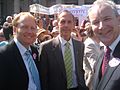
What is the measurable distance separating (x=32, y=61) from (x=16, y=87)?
1.46 feet

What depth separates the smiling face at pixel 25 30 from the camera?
479cm

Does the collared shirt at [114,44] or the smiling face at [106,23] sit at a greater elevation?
the smiling face at [106,23]

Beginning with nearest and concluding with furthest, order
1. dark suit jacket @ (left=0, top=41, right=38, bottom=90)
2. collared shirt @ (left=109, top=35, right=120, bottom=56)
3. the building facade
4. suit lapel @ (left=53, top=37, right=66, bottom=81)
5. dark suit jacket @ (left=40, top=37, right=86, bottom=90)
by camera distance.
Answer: collared shirt @ (left=109, top=35, right=120, bottom=56) → dark suit jacket @ (left=0, top=41, right=38, bottom=90) → dark suit jacket @ (left=40, top=37, right=86, bottom=90) → suit lapel @ (left=53, top=37, right=66, bottom=81) → the building facade

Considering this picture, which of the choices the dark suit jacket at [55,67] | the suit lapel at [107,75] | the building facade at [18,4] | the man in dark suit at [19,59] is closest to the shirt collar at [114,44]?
the suit lapel at [107,75]

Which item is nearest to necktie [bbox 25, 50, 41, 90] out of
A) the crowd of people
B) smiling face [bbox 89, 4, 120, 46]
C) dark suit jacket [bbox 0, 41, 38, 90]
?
the crowd of people

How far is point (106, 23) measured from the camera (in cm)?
341

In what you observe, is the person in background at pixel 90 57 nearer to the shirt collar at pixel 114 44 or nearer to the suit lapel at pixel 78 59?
the suit lapel at pixel 78 59

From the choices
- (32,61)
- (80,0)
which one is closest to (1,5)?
(80,0)

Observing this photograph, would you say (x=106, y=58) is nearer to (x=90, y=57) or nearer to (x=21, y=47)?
(x=21, y=47)

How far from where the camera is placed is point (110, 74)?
3.06 meters

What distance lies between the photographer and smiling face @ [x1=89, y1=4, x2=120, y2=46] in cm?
341

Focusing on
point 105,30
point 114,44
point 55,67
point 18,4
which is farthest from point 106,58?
point 18,4

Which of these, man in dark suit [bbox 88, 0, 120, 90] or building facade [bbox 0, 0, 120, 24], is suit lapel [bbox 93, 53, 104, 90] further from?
building facade [bbox 0, 0, 120, 24]

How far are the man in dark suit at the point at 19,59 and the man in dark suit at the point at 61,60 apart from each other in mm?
545
